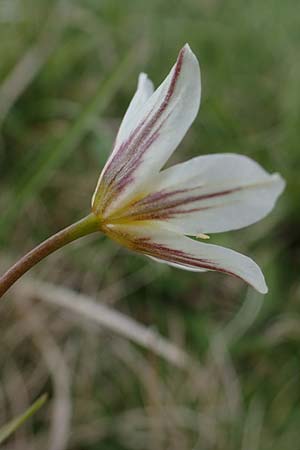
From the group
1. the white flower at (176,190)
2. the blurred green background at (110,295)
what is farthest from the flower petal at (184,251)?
the blurred green background at (110,295)

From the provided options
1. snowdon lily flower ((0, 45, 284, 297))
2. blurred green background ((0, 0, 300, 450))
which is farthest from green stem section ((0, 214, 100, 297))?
blurred green background ((0, 0, 300, 450))

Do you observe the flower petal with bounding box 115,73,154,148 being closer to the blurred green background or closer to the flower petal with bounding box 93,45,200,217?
the flower petal with bounding box 93,45,200,217

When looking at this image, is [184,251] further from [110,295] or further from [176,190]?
[110,295]

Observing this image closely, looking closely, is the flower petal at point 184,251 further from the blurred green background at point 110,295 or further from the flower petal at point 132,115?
the blurred green background at point 110,295

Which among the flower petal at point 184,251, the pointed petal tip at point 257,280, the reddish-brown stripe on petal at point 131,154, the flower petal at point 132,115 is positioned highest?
the flower petal at point 132,115

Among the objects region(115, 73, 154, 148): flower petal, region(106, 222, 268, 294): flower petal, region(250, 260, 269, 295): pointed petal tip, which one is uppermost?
region(115, 73, 154, 148): flower petal

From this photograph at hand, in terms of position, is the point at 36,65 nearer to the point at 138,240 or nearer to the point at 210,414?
the point at 210,414
